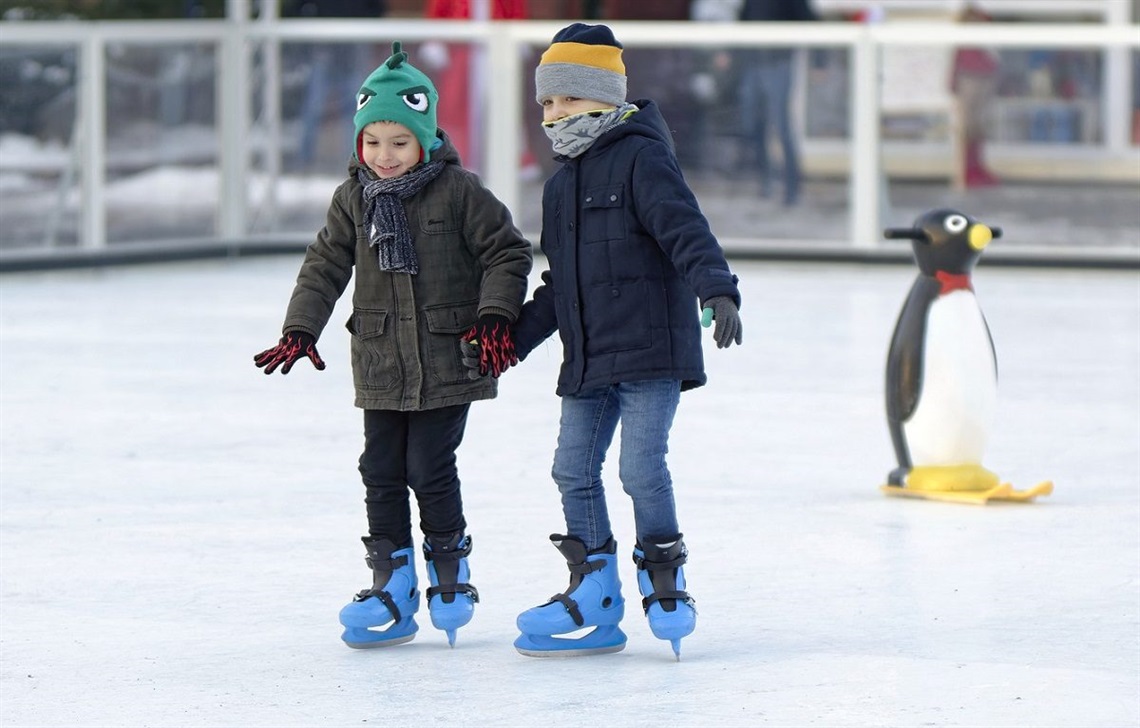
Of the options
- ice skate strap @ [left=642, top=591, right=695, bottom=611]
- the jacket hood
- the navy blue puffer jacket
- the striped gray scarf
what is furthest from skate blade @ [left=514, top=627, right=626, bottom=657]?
the jacket hood

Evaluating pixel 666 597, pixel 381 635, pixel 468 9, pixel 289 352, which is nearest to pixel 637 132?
pixel 289 352

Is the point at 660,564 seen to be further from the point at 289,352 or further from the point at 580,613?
the point at 289,352

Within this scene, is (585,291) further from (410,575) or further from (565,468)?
(410,575)

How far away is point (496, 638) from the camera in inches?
173

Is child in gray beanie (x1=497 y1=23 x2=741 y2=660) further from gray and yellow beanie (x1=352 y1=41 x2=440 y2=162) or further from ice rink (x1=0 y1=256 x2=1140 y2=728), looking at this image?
gray and yellow beanie (x1=352 y1=41 x2=440 y2=162)

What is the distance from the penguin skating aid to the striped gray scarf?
212cm

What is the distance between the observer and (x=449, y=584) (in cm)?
434

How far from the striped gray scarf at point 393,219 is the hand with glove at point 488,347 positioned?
0.18m

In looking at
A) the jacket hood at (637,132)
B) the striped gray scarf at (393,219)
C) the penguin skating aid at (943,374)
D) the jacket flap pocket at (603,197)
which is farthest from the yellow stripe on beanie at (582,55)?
the penguin skating aid at (943,374)

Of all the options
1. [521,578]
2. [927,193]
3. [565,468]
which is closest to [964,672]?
[565,468]

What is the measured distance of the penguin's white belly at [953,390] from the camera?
19.9 ft

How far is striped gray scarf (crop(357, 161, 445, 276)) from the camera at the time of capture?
4.25 m

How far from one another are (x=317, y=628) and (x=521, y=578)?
0.62 meters

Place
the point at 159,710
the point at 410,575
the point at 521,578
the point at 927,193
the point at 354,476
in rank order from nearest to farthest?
the point at 159,710 < the point at 410,575 < the point at 521,578 < the point at 354,476 < the point at 927,193
